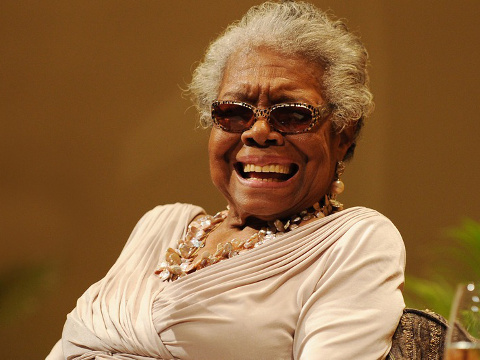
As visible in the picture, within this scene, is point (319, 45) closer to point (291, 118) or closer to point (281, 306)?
point (291, 118)

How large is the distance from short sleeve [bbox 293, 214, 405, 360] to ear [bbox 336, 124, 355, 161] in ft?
1.01

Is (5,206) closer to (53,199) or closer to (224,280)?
(53,199)

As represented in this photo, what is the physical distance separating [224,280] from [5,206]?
252 cm

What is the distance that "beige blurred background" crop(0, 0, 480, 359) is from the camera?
13.1 ft

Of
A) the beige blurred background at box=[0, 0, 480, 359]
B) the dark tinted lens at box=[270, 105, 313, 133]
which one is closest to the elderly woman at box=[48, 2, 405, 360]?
the dark tinted lens at box=[270, 105, 313, 133]

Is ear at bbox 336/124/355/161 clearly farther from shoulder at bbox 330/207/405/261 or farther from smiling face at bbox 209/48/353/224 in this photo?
shoulder at bbox 330/207/405/261

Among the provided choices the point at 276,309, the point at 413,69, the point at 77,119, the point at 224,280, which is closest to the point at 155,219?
the point at 224,280

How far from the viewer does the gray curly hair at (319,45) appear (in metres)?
1.95

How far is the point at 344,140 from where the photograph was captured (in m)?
2.05

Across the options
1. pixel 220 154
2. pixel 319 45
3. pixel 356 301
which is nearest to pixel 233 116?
pixel 220 154

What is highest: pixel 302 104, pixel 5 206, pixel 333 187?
pixel 302 104

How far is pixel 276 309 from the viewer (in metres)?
1.74

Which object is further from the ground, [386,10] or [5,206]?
[386,10]

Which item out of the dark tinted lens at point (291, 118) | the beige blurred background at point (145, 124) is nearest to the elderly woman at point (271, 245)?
the dark tinted lens at point (291, 118)
